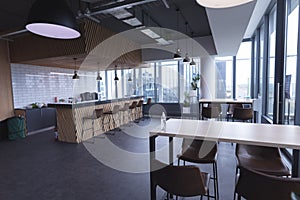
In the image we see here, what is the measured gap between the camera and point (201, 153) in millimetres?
2207

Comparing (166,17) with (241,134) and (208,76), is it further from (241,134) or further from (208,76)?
(241,134)

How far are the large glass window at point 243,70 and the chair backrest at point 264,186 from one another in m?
7.07

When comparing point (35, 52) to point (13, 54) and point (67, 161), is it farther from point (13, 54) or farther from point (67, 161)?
point (67, 161)

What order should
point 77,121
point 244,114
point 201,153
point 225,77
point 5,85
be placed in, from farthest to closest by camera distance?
1. point 225,77
2. point 5,85
3. point 77,121
4. point 244,114
5. point 201,153

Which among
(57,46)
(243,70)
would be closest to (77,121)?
(57,46)

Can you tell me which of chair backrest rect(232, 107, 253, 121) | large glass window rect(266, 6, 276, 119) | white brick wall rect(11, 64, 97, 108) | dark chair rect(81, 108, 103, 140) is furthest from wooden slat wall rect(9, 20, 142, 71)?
large glass window rect(266, 6, 276, 119)

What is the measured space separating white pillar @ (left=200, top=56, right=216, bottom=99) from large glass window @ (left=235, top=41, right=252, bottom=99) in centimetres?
123

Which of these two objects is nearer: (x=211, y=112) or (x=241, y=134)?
(x=241, y=134)

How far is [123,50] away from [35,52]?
256 cm

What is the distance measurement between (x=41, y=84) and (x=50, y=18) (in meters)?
5.20

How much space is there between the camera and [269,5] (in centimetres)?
468

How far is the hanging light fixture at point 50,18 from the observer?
189 centimetres

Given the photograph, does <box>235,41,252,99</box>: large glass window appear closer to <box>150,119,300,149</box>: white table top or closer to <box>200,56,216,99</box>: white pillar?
<box>200,56,216,99</box>: white pillar

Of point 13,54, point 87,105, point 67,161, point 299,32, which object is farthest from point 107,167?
point 13,54
